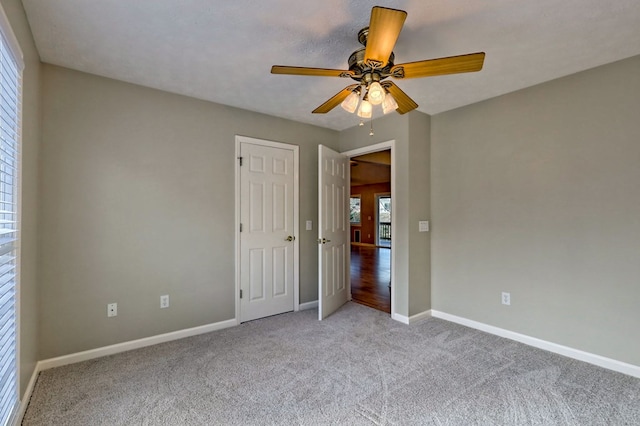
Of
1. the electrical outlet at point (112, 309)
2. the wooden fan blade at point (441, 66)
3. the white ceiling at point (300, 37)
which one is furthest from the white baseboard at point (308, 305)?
the wooden fan blade at point (441, 66)

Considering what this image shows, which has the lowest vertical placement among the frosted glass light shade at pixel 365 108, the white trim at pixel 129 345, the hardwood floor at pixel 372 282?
the hardwood floor at pixel 372 282

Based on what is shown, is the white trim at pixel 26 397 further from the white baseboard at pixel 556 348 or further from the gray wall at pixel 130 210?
the white baseboard at pixel 556 348

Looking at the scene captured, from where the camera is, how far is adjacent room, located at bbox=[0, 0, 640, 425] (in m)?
1.80

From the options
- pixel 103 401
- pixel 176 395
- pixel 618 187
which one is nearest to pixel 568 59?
pixel 618 187

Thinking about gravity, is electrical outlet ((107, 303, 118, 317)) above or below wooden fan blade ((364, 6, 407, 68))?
below

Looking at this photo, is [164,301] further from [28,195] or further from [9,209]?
[9,209]

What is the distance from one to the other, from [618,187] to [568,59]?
104 centimetres

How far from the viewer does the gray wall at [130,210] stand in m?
2.40

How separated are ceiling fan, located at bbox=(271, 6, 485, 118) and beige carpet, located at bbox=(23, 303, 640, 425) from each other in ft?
6.18

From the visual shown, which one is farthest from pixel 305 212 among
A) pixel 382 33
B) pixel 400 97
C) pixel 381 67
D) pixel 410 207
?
pixel 382 33

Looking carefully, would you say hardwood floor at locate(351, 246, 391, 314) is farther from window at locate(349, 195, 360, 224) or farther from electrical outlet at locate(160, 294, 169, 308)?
window at locate(349, 195, 360, 224)

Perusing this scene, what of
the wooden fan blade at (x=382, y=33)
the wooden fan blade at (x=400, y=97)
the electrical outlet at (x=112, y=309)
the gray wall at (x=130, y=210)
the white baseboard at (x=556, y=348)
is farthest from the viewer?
the electrical outlet at (x=112, y=309)

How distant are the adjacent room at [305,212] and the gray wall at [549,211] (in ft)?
0.06

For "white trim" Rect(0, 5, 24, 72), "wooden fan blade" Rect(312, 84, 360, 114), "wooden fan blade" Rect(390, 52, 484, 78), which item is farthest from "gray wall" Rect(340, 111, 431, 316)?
"white trim" Rect(0, 5, 24, 72)
